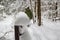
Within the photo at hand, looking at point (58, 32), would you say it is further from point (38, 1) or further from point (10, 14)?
point (10, 14)

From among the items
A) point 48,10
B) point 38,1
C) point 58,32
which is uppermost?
point 38,1

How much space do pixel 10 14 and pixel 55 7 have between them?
5.48 m

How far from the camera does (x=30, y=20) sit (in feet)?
Answer: 29.4

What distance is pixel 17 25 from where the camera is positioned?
102 inches

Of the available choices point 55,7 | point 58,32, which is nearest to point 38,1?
point 58,32

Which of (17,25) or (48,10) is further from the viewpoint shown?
(48,10)

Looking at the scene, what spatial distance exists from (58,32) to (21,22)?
13.6ft

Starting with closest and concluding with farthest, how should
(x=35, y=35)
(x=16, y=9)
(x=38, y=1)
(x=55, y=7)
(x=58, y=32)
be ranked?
(x=35, y=35)
(x=58, y=32)
(x=38, y=1)
(x=55, y=7)
(x=16, y=9)

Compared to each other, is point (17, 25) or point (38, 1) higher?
point (38, 1)

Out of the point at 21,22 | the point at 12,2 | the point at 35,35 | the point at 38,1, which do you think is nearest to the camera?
the point at 21,22

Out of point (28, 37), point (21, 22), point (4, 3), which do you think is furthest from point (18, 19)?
point (4, 3)

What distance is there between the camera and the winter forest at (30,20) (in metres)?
2.66

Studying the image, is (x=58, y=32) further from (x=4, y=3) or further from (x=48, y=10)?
(x=4, y=3)

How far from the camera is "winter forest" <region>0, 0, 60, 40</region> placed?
2.66 metres
